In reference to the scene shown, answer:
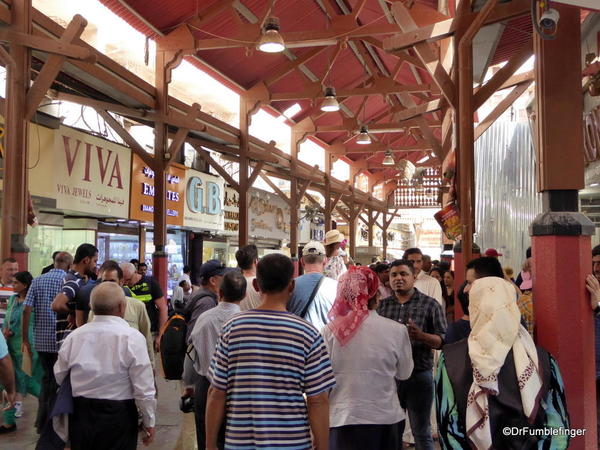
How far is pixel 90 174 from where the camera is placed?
11.0 m

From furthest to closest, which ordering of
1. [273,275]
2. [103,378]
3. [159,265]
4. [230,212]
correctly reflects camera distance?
[230,212], [159,265], [103,378], [273,275]

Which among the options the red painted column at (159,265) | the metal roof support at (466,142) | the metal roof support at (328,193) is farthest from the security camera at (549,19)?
the metal roof support at (328,193)

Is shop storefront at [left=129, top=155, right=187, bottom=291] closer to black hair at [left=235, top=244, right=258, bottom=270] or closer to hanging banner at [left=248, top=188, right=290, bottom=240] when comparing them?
hanging banner at [left=248, top=188, right=290, bottom=240]

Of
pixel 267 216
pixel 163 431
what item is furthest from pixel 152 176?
pixel 163 431

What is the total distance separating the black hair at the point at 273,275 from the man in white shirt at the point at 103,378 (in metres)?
1.19

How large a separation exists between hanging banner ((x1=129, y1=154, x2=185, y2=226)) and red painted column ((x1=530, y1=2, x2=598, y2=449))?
9887mm

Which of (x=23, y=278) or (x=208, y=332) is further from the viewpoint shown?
(x=23, y=278)

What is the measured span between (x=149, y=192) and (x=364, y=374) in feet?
35.4

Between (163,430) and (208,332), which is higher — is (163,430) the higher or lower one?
the lower one

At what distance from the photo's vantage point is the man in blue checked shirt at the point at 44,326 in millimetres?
5613

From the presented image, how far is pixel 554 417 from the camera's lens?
288 cm

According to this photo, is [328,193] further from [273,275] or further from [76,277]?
[273,275]

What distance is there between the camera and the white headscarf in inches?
111

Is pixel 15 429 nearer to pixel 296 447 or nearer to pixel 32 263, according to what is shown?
pixel 296 447
